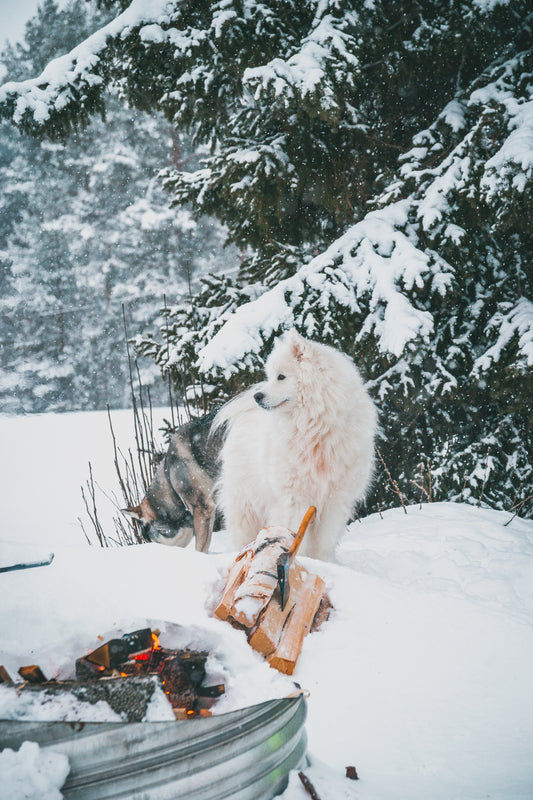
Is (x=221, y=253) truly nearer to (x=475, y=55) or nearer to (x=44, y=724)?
(x=475, y=55)

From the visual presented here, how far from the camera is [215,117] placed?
459cm

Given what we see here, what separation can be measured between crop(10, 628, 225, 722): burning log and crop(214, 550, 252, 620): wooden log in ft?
0.77

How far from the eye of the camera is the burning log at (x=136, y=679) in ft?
3.67

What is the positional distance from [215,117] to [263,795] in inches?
206

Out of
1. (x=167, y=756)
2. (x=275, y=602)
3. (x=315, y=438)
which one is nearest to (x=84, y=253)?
(x=315, y=438)

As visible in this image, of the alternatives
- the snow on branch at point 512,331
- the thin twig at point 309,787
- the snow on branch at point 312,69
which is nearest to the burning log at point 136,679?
the thin twig at point 309,787

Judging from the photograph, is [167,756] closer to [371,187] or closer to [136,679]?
[136,679]

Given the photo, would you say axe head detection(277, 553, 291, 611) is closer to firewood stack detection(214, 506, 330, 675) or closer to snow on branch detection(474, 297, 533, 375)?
firewood stack detection(214, 506, 330, 675)

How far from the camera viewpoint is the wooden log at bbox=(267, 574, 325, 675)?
4.98 ft

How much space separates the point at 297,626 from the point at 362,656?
0.82 feet

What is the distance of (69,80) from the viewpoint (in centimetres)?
388

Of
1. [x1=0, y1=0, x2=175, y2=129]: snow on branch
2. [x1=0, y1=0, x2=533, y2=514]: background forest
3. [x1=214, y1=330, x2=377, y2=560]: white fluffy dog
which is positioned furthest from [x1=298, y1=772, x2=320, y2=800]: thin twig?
[x1=0, y1=0, x2=175, y2=129]: snow on branch

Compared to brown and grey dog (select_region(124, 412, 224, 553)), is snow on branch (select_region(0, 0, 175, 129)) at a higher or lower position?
higher

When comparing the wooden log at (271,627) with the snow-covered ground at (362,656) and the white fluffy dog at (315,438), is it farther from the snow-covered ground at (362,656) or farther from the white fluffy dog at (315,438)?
the white fluffy dog at (315,438)
